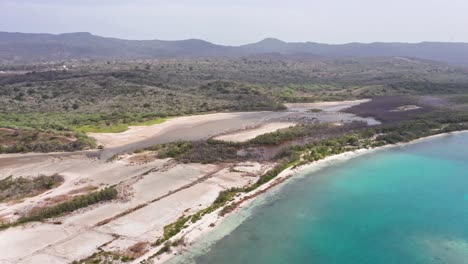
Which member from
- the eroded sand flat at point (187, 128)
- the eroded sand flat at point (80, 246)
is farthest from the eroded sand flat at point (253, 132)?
the eroded sand flat at point (80, 246)

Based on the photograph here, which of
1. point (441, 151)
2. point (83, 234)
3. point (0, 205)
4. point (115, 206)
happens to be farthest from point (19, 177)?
point (441, 151)

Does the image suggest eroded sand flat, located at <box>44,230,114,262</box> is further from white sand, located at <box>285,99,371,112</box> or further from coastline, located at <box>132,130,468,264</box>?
white sand, located at <box>285,99,371,112</box>

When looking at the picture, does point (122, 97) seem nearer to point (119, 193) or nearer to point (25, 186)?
point (25, 186)

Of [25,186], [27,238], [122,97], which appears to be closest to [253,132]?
[25,186]

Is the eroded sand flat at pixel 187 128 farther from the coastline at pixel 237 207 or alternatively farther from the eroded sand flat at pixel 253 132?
the coastline at pixel 237 207

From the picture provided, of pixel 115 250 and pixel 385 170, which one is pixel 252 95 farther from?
pixel 115 250

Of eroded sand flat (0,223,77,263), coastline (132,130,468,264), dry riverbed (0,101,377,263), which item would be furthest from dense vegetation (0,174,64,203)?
coastline (132,130,468,264)
